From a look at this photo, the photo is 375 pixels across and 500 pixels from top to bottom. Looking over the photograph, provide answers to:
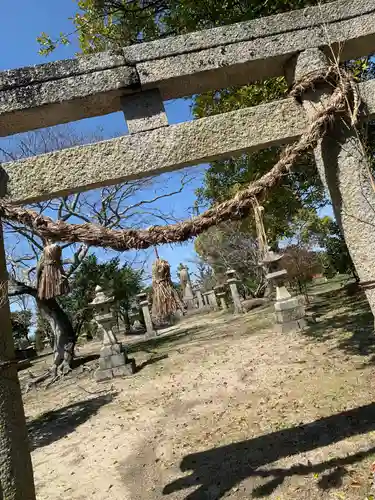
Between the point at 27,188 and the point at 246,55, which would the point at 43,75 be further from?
the point at 246,55

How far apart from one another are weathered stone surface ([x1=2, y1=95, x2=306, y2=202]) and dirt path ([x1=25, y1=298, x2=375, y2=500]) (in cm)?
282

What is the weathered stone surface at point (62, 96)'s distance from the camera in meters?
2.40

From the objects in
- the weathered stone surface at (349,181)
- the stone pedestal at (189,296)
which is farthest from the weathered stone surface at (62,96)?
the stone pedestal at (189,296)

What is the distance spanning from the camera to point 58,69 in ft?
7.99

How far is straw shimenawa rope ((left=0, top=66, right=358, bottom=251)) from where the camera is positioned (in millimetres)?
2256

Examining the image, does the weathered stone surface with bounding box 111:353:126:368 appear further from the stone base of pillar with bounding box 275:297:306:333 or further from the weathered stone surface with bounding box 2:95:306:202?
the weathered stone surface with bounding box 2:95:306:202

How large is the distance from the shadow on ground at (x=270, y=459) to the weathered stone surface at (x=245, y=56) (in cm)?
340

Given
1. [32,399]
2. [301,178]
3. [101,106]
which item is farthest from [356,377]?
[32,399]

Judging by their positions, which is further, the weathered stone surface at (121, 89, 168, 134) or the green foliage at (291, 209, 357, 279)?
the green foliage at (291, 209, 357, 279)

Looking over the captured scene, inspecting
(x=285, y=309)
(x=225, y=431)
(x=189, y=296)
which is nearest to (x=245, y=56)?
(x=225, y=431)

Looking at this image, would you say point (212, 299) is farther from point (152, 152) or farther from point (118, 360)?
point (152, 152)

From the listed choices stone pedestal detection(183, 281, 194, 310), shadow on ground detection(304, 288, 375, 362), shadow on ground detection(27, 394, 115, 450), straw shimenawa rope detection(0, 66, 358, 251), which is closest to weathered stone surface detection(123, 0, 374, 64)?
straw shimenawa rope detection(0, 66, 358, 251)

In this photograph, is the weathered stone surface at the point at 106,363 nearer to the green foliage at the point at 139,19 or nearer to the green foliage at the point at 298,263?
the green foliage at the point at 139,19

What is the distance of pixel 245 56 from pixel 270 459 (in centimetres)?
370
